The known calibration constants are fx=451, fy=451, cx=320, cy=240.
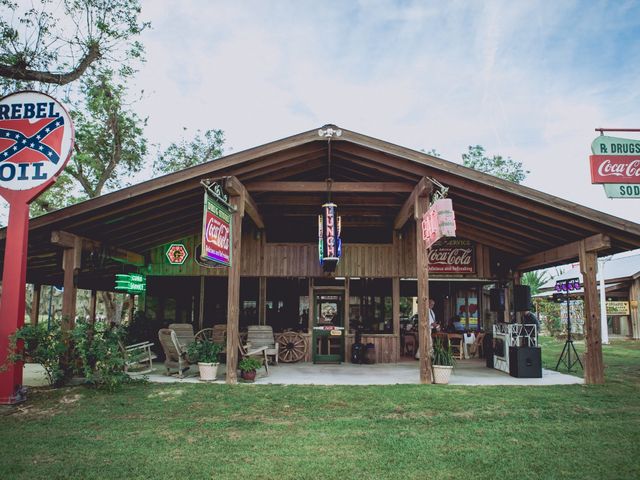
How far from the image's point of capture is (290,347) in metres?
11.2

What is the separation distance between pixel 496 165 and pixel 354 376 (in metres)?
19.9

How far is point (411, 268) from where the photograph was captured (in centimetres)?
1166

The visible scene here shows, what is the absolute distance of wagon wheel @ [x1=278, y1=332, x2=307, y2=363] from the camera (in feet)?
36.6

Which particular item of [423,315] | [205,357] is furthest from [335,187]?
[205,357]

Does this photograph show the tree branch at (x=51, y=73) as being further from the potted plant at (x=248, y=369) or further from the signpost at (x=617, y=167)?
the signpost at (x=617, y=167)

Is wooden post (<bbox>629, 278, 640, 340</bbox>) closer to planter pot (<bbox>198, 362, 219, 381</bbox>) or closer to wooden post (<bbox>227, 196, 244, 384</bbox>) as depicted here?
wooden post (<bbox>227, 196, 244, 384</bbox>)

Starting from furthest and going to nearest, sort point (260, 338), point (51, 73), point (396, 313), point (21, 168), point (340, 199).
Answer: point (396, 313), point (51, 73), point (340, 199), point (260, 338), point (21, 168)

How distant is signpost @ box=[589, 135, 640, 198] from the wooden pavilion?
0.50m

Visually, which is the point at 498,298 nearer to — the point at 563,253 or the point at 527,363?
the point at 563,253

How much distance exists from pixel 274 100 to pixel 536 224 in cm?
1696

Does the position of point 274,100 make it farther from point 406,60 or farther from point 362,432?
point 362,432

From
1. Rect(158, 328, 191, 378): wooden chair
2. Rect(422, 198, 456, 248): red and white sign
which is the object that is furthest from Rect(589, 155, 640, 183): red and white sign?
Rect(158, 328, 191, 378): wooden chair

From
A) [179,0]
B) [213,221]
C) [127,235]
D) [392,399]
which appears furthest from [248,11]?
[392,399]

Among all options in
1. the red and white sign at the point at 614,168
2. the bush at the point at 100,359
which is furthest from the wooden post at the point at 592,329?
the bush at the point at 100,359
